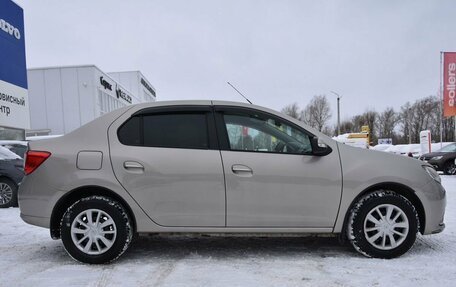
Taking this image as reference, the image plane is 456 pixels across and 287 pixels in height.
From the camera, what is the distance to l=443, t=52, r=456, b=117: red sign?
19.3 meters

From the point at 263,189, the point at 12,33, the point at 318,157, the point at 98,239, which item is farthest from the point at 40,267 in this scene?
the point at 12,33

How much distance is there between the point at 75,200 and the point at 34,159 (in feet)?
1.89

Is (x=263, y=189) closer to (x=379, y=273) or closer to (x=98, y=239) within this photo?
(x=379, y=273)

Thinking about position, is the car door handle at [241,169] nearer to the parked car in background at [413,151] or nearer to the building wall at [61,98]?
the parked car in background at [413,151]

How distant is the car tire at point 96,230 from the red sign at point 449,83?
20.4 metres

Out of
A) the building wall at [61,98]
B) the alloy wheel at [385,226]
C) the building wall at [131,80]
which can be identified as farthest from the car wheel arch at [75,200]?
the building wall at [131,80]

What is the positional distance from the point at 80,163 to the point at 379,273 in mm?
3016

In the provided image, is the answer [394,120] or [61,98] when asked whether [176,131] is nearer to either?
[61,98]

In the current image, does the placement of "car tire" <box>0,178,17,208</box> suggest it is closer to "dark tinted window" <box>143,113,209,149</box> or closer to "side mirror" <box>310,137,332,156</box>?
"dark tinted window" <box>143,113,209,149</box>

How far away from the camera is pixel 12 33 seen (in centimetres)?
1351

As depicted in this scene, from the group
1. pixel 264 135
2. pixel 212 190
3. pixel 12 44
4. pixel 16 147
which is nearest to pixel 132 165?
pixel 212 190

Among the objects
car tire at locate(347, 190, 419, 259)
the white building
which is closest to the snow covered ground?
car tire at locate(347, 190, 419, 259)

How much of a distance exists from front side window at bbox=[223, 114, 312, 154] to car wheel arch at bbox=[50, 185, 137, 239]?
4.06 feet

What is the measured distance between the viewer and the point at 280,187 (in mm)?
3598
